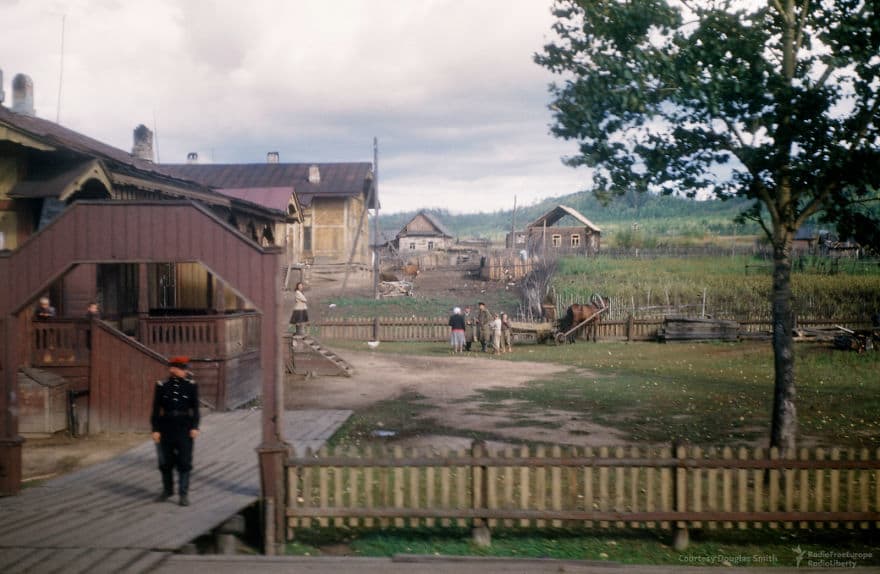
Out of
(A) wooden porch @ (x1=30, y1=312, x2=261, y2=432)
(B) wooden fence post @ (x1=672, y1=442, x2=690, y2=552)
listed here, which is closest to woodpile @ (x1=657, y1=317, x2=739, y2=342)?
(A) wooden porch @ (x1=30, y1=312, x2=261, y2=432)

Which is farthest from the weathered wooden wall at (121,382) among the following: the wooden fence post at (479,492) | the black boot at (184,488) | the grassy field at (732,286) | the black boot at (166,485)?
the grassy field at (732,286)

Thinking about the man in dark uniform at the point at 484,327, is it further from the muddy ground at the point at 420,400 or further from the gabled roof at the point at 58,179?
the gabled roof at the point at 58,179

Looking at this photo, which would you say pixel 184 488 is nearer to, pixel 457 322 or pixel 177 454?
pixel 177 454

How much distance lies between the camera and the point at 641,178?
34.2ft

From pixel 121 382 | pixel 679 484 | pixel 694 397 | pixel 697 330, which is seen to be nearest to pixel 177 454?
pixel 679 484

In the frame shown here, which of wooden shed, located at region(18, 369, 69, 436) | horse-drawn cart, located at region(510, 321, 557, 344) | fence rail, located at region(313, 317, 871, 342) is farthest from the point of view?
fence rail, located at region(313, 317, 871, 342)

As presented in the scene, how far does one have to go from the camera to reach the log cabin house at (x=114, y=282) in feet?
25.4

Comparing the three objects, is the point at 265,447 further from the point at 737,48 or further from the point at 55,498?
the point at 737,48

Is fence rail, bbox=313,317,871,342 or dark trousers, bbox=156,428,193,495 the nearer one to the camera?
dark trousers, bbox=156,428,193,495

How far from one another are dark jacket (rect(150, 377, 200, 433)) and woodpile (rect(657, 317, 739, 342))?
79.5ft

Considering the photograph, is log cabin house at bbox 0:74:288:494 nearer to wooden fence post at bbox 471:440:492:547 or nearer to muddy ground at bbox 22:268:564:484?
muddy ground at bbox 22:268:564:484

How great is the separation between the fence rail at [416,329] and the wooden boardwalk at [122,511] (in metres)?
19.0

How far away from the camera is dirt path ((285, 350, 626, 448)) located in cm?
1245

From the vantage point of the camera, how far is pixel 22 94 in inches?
805
